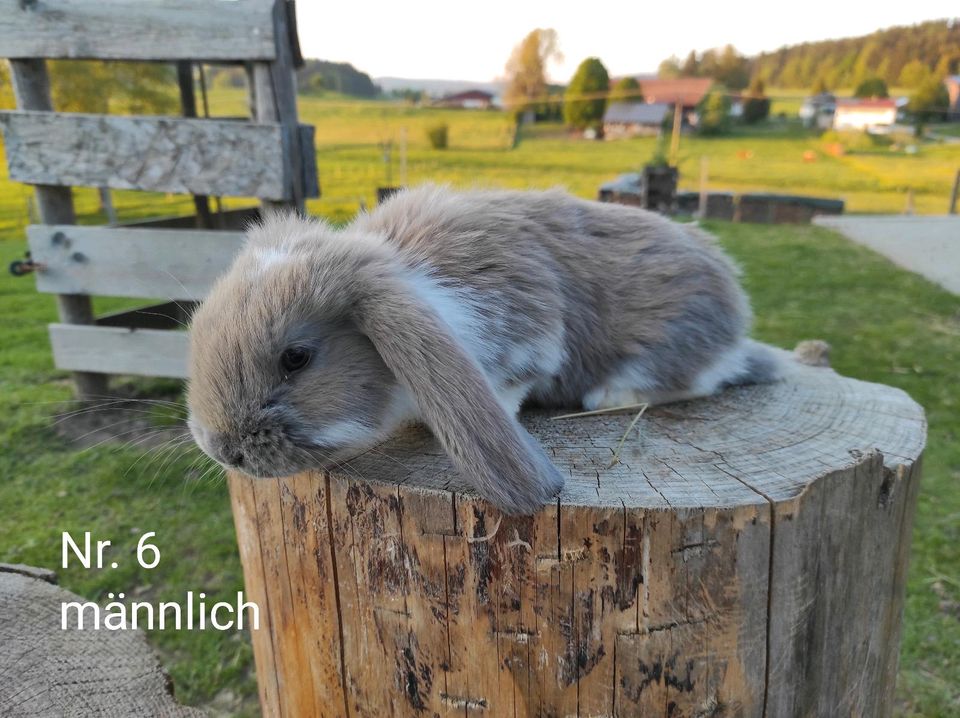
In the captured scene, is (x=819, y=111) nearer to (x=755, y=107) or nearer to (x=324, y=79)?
(x=755, y=107)

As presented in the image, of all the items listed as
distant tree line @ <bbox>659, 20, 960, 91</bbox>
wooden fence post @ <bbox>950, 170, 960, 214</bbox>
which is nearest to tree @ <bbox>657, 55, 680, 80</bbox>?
distant tree line @ <bbox>659, 20, 960, 91</bbox>

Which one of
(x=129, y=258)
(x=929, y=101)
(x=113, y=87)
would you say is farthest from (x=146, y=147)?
(x=929, y=101)

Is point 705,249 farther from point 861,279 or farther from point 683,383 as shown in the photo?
point 861,279

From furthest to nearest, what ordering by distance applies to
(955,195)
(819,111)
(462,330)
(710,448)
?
(819,111) < (955,195) < (710,448) < (462,330)

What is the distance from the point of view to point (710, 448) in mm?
1797

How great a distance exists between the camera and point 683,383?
2.14 m

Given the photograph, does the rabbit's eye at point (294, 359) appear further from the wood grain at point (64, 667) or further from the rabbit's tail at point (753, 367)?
the rabbit's tail at point (753, 367)

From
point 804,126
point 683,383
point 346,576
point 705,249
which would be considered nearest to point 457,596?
point 346,576

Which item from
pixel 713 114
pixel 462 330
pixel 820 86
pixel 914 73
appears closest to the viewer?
pixel 462 330

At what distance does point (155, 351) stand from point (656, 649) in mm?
4117

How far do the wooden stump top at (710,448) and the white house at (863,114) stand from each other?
27214 millimetres

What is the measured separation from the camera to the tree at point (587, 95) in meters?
18.4

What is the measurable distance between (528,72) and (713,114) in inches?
443

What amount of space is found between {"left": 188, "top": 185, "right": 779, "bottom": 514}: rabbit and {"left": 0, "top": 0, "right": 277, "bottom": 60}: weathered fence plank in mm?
2252
